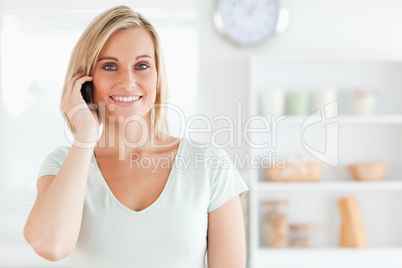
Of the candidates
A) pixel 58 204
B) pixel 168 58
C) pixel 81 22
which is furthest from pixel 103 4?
pixel 58 204

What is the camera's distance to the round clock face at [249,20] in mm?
3051

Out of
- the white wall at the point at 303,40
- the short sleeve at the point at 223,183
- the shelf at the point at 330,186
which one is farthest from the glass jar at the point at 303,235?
the short sleeve at the point at 223,183

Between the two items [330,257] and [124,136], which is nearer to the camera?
[124,136]

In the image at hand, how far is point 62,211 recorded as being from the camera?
3.42 feet

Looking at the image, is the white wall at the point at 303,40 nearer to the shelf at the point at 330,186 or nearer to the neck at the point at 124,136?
the shelf at the point at 330,186

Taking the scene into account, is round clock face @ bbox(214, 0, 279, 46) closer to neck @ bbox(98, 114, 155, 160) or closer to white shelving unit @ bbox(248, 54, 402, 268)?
white shelving unit @ bbox(248, 54, 402, 268)

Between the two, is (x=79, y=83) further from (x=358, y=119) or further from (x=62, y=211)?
(x=358, y=119)

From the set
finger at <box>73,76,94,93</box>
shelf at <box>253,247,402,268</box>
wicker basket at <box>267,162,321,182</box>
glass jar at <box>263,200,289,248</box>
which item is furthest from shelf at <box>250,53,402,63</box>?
finger at <box>73,76,94,93</box>

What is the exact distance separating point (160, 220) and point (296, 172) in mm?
1933

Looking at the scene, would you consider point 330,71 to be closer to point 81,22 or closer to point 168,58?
point 168,58

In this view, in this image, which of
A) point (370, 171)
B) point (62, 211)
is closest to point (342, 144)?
point (370, 171)

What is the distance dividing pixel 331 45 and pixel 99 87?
225cm

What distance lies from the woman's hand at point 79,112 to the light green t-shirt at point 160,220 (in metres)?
0.09

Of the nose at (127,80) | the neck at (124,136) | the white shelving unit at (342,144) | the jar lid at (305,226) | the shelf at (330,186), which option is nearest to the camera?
the nose at (127,80)
